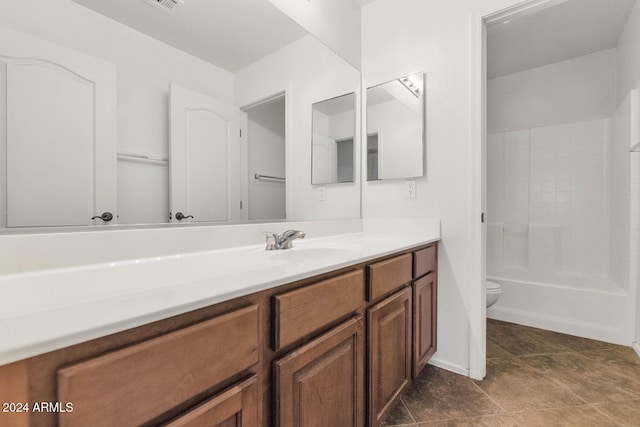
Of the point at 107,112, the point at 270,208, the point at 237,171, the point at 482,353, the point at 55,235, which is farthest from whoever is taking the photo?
the point at 482,353

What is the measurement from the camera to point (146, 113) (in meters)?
1.00

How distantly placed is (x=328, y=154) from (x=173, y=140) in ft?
3.45

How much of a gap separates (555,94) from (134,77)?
340 cm

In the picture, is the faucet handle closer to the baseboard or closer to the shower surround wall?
the baseboard

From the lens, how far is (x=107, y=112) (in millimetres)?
919

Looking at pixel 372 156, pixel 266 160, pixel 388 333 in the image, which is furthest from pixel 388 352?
pixel 372 156

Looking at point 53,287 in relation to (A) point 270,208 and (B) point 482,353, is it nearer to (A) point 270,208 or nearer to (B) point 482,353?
(A) point 270,208

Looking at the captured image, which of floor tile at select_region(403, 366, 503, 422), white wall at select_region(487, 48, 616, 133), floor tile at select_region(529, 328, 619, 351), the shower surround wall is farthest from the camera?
white wall at select_region(487, 48, 616, 133)

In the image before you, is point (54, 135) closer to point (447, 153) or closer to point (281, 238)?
point (281, 238)

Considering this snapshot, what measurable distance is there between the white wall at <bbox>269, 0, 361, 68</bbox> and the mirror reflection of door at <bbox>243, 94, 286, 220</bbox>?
0.48 metres

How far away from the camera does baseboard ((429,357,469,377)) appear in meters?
1.69

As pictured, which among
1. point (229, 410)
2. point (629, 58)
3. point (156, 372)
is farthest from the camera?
point (629, 58)

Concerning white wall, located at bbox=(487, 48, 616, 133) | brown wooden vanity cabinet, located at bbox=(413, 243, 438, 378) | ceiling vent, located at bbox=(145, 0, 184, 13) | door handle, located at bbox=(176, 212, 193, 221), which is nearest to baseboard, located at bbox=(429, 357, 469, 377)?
brown wooden vanity cabinet, located at bbox=(413, 243, 438, 378)

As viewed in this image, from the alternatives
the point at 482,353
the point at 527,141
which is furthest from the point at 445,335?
the point at 527,141
